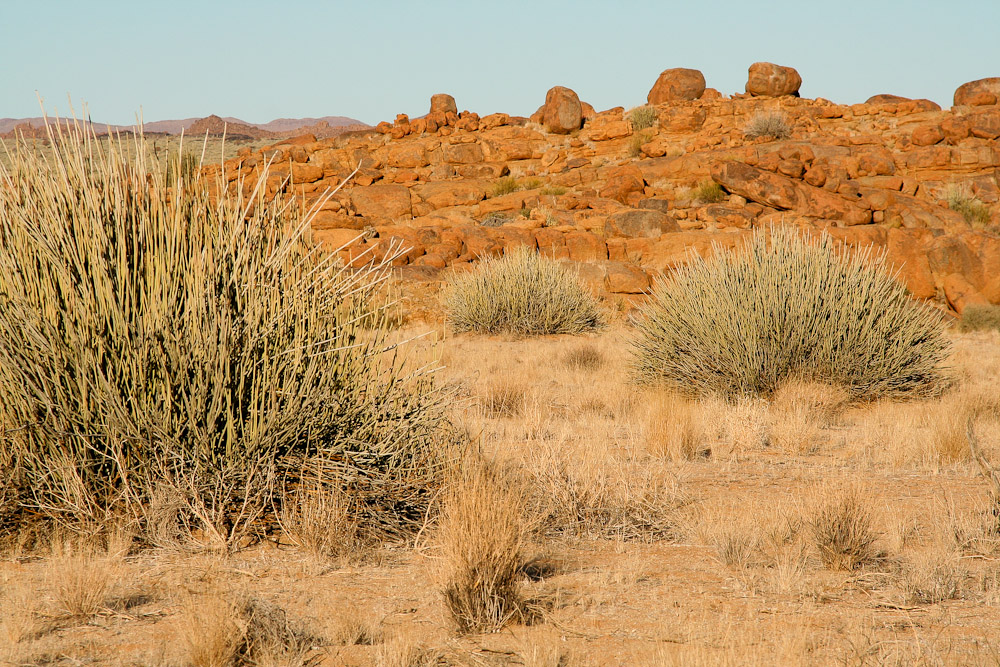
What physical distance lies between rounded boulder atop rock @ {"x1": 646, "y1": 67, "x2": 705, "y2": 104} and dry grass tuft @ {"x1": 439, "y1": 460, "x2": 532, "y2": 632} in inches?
1509

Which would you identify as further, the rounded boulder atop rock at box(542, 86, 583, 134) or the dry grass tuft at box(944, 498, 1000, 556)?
the rounded boulder atop rock at box(542, 86, 583, 134)

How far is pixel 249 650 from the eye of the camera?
2.94 meters

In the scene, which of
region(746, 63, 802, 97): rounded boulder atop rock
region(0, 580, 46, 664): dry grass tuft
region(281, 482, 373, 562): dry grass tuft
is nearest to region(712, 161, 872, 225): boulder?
region(746, 63, 802, 97): rounded boulder atop rock

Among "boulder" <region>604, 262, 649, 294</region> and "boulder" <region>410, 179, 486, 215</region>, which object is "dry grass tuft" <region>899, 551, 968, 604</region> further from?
"boulder" <region>410, 179, 486, 215</region>

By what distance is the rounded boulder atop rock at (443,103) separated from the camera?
40.7m

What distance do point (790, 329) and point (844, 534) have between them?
4800 mm

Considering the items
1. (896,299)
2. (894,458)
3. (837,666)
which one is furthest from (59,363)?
(896,299)

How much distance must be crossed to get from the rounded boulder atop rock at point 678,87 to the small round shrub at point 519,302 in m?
26.3

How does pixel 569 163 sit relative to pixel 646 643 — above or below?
above

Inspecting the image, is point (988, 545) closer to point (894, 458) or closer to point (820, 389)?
point (894, 458)

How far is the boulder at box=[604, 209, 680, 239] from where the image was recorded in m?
23.8

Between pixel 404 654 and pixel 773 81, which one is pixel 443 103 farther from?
pixel 404 654

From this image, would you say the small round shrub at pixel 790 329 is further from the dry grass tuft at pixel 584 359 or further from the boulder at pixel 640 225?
the boulder at pixel 640 225

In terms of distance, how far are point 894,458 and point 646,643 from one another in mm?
4149
